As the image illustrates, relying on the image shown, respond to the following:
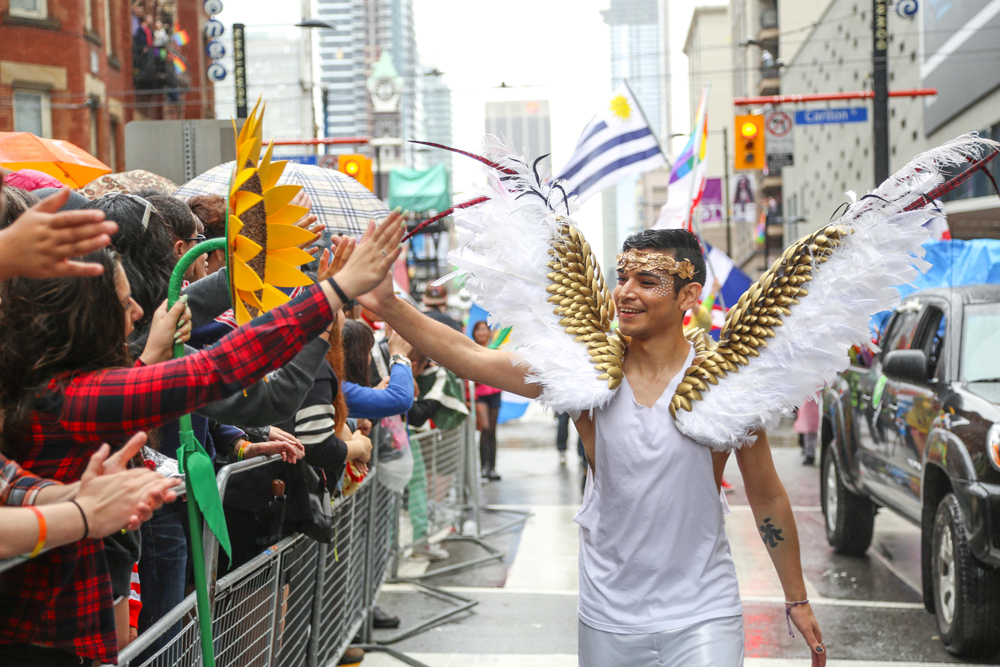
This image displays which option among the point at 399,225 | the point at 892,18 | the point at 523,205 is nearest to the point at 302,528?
the point at 523,205

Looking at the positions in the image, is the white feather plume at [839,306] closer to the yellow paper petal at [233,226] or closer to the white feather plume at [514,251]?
the white feather plume at [514,251]

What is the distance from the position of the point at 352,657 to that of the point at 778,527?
122 inches

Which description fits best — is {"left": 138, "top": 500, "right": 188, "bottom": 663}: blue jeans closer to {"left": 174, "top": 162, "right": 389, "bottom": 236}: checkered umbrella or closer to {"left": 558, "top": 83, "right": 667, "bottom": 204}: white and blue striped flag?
{"left": 174, "top": 162, "right": 389, "bottom": 236}: checkered umbrella

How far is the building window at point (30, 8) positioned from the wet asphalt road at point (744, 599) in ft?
37.8

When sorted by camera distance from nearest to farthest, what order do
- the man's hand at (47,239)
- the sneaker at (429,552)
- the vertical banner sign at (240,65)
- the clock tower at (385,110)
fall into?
the man's hand at (47,239), the sneaker at (429,552), the vertical banner sign at (240,65), the clock tower at (385,110)

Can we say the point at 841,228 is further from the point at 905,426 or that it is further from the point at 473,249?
the point at 905,426

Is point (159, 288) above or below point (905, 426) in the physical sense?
above

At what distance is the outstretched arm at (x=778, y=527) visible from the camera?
309 cm

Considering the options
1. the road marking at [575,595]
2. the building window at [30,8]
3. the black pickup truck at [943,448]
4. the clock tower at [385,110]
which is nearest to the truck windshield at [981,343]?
the black pickup truck at [943,448]

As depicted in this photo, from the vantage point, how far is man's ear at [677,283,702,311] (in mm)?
3143

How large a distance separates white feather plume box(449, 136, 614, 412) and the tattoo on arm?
0.83 meters

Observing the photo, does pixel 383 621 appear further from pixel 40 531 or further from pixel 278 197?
pixel 40 531

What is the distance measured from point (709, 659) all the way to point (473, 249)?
4.85 feet

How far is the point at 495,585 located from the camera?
7059mm
